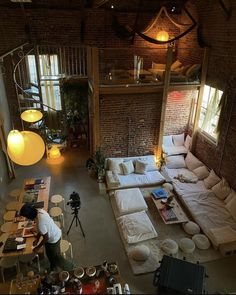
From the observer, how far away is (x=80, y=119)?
8547 millimetres

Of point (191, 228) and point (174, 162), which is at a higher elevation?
point (174, 162)

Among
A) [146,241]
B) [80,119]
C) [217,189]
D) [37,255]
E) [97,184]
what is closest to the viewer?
[37,255]

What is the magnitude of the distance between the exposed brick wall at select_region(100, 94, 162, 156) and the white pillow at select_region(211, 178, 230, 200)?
2.08m

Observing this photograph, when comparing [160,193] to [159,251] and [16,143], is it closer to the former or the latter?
[159,251]

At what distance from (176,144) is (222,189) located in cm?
A: 226

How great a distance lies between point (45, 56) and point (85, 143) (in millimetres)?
2994

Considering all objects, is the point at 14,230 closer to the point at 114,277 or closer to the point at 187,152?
the point at 114,277

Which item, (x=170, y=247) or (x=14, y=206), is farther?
Answer: (x=14, y=206)

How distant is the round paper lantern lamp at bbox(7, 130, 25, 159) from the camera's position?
151 inches

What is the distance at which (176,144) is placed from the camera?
26.9ft

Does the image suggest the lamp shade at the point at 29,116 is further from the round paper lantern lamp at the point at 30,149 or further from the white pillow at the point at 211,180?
the white pillow at the point at 211,180

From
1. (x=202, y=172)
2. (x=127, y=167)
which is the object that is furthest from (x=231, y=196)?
(x=127, y=167)

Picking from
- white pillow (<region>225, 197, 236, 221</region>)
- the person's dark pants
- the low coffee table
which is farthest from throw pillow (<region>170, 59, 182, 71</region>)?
the person's dark pants

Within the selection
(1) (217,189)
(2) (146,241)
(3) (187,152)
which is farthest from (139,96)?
(2) (146,241)
